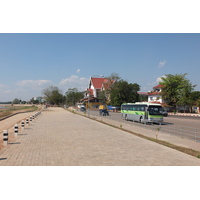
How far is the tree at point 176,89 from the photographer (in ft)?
171

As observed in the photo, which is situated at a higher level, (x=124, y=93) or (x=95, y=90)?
(x=95, y=90)

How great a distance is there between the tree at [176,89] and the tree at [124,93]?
465 inches

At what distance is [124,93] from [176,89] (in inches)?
712

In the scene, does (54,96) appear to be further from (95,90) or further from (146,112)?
(146,112)

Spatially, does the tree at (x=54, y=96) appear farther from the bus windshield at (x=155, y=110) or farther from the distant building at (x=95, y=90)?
the bus windshield at (x=155, y=110)

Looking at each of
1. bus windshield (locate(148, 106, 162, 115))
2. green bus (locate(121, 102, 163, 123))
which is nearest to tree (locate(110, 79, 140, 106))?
green bus (locate(121, 102, 163, 123))

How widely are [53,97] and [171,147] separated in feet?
359

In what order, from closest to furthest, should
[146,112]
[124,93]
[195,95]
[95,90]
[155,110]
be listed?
1. [155,110]
2. [146,112]
3. [195,95]
4. [124,93]
5. [95,90]

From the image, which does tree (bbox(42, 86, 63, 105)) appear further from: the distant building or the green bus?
the green bus

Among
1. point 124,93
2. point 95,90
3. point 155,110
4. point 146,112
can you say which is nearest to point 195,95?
point 124,93

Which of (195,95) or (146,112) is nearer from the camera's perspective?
(146,112)

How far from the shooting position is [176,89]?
55.2m

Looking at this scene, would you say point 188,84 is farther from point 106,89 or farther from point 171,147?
point 171,147

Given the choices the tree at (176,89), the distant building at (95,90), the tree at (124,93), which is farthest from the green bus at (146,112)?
the distant building at (95,90)
